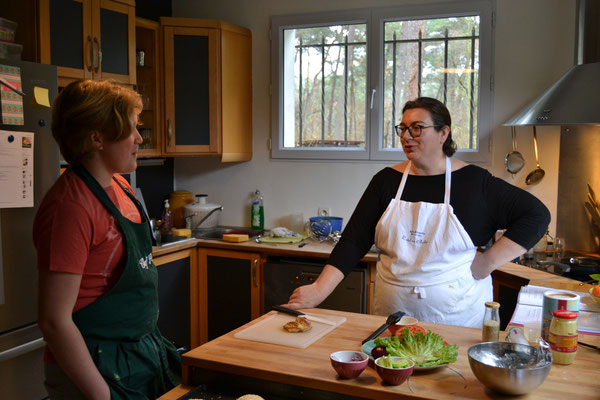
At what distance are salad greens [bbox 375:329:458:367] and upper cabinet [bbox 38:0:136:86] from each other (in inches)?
90.8

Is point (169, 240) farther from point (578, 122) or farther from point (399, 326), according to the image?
point (578, 122)

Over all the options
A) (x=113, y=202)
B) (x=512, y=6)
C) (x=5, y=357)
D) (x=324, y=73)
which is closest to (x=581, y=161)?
(x=512, y=6)

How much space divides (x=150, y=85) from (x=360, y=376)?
2.93 m

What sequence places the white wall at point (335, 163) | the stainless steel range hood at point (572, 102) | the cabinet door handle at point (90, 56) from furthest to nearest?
1. the white wall at point (335, 163)
2. the cabinet door handle at point (90, 56)
3. the stainless steel range hood at point (572, 102)

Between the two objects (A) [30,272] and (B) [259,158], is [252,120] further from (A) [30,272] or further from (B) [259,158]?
(A) [30,272]

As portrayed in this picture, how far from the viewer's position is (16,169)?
247cm

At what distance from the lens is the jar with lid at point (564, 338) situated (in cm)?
156

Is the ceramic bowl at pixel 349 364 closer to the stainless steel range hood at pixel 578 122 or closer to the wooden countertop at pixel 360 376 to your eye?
the wooden countertop at pixel 360 376

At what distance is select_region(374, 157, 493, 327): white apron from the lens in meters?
2.26

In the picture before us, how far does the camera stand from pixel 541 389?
139 cm

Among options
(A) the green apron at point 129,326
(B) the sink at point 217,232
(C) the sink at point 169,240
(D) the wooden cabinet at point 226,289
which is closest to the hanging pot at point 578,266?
(D) the wooden cabinet at point 226,289

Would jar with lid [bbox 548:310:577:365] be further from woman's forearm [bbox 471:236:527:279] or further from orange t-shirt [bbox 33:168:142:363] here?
orange t-shirt [bbox 33:168:142:363]

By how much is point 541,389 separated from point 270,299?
231 centimetres

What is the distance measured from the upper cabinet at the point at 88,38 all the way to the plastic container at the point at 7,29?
15cm
